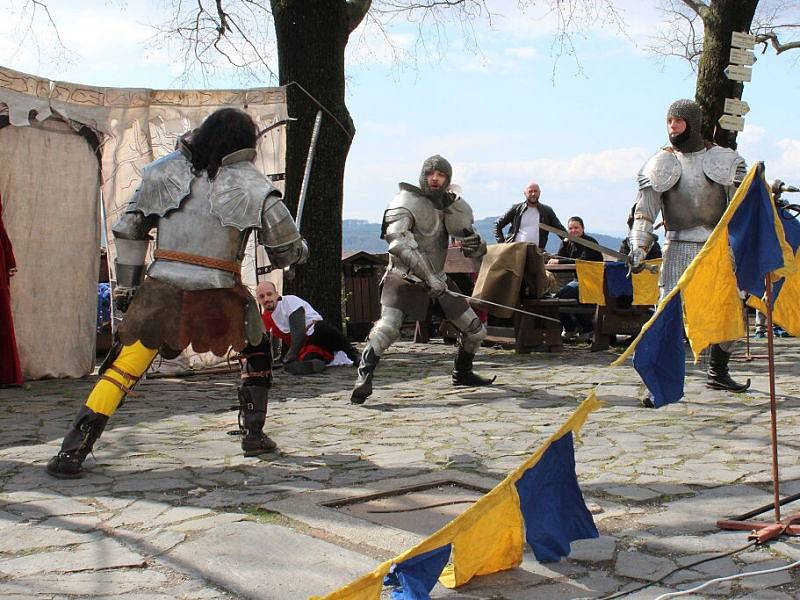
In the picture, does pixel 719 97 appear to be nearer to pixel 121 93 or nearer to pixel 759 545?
pixel 121 93

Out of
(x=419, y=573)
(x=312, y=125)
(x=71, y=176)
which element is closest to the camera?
(x=419, y=573)

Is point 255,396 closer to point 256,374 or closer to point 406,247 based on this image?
point 256,374

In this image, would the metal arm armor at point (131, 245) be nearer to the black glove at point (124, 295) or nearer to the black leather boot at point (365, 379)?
the black glove at point (124, 295)

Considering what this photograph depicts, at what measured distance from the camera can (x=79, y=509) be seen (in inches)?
166

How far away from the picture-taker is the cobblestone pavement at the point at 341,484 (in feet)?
10.9

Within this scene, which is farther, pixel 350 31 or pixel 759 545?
Result: pixel 350 31

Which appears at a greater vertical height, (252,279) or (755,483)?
(252,279)

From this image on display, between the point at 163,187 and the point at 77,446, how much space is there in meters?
1.29

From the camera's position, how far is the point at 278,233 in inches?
199

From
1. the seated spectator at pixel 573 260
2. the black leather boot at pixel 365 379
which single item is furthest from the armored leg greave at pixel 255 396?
the seated spectator at pixel 573 260

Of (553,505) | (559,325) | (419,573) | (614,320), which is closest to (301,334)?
(559,325)

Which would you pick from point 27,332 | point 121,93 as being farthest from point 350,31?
point 27,332

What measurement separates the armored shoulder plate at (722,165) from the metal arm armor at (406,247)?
81.9 inches

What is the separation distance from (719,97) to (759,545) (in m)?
9.96
